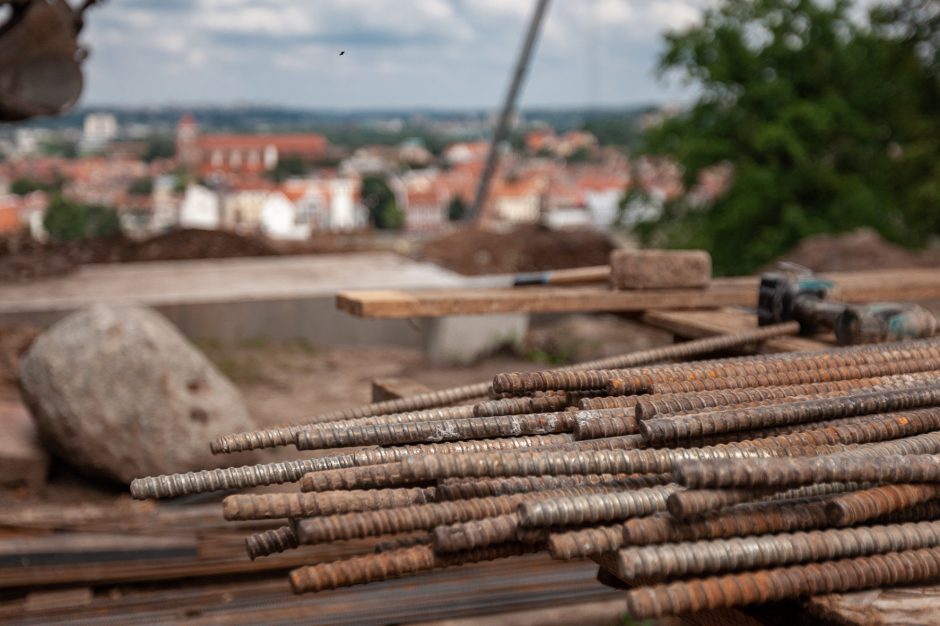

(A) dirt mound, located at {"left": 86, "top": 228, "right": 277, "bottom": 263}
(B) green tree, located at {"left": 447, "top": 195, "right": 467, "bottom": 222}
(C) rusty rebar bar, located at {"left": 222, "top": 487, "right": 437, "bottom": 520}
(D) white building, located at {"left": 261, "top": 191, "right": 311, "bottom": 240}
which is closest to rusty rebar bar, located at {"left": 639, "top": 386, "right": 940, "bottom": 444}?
(C) rusty rebar bar, located at {"left": 222, "top": 487, "right": 437, "bottom": 520}

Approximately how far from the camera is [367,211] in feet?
71.4

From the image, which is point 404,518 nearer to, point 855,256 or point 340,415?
point 340,415

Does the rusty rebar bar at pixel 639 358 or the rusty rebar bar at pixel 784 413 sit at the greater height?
the rusty rebar bar at pixel 784 413

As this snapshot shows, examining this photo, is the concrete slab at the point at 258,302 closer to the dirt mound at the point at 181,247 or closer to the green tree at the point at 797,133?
the dirt mound at the point at 181,247

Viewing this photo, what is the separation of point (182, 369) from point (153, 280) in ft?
15.2

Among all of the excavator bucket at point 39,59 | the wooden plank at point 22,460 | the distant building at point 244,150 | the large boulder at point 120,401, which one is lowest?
the wooden plank at point 22,460

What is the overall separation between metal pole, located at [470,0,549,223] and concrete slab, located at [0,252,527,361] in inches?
136

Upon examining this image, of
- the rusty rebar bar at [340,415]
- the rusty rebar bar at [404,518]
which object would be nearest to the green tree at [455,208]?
the rusty rebar bar at [340,415]

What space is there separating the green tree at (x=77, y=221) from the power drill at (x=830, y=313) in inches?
451

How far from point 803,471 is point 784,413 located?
1.20 feet

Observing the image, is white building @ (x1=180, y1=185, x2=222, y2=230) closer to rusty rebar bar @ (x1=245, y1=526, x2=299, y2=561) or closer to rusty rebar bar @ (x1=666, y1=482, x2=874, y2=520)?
rusty rebar bar @ (x1=245, y1=526, x2=299, y2=561)

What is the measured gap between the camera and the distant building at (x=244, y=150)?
102 ft

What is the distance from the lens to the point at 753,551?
154 cm

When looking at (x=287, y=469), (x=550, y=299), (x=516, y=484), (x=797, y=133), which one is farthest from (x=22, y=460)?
(x=797, y=133)
